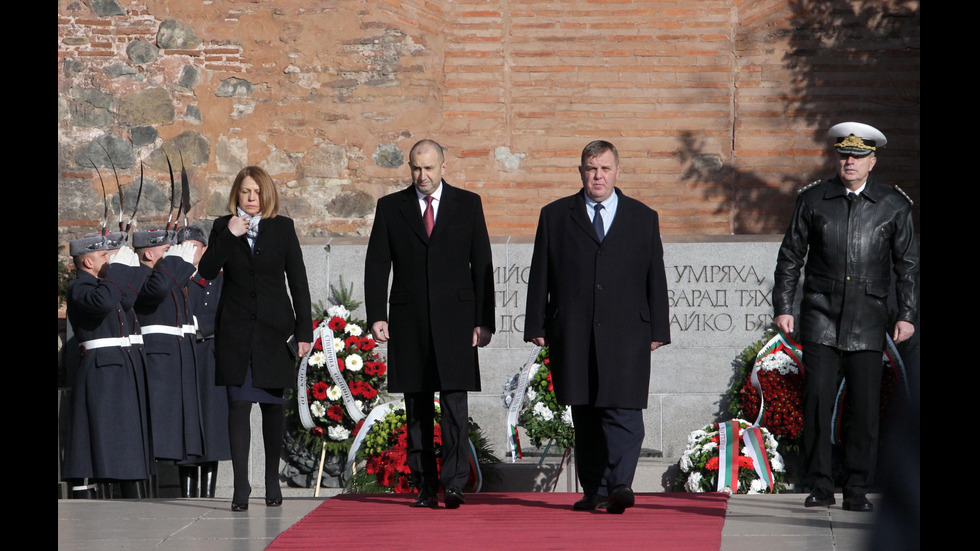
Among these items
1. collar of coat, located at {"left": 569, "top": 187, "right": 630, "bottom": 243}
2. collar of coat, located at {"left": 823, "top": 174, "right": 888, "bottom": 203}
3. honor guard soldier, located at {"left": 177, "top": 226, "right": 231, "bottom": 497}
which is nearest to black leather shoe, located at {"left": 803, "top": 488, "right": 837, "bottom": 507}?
collar of coat, located at {"left": 823, "top": 174, "right": 888, "bottom": 203}

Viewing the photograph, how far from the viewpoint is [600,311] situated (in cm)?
604

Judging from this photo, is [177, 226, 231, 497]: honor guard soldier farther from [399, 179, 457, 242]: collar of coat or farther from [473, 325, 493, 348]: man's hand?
[473, 325, 493, 348]: man's hand

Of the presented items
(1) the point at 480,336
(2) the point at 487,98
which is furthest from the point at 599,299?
(2) the point at 487,98

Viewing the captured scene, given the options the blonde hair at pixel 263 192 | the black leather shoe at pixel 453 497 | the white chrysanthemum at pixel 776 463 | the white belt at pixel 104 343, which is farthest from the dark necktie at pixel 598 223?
the white belt at pixel 104 343

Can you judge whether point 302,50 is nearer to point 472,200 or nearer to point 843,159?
point 472,200

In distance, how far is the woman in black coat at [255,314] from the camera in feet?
21.1

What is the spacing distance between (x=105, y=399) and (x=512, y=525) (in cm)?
391

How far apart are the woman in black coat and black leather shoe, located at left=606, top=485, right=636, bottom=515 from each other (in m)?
1.82

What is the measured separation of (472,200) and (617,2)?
600 cm

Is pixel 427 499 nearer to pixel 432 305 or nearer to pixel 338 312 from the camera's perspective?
pixel 432 305

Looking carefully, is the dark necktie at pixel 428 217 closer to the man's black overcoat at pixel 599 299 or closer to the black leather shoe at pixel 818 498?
the man's black overcoat at pixel 599 299

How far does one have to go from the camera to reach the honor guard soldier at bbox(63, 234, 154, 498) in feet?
27.5

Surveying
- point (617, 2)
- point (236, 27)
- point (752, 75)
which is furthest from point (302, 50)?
point (752, 75)

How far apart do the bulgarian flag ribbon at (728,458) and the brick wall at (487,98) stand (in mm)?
3577
